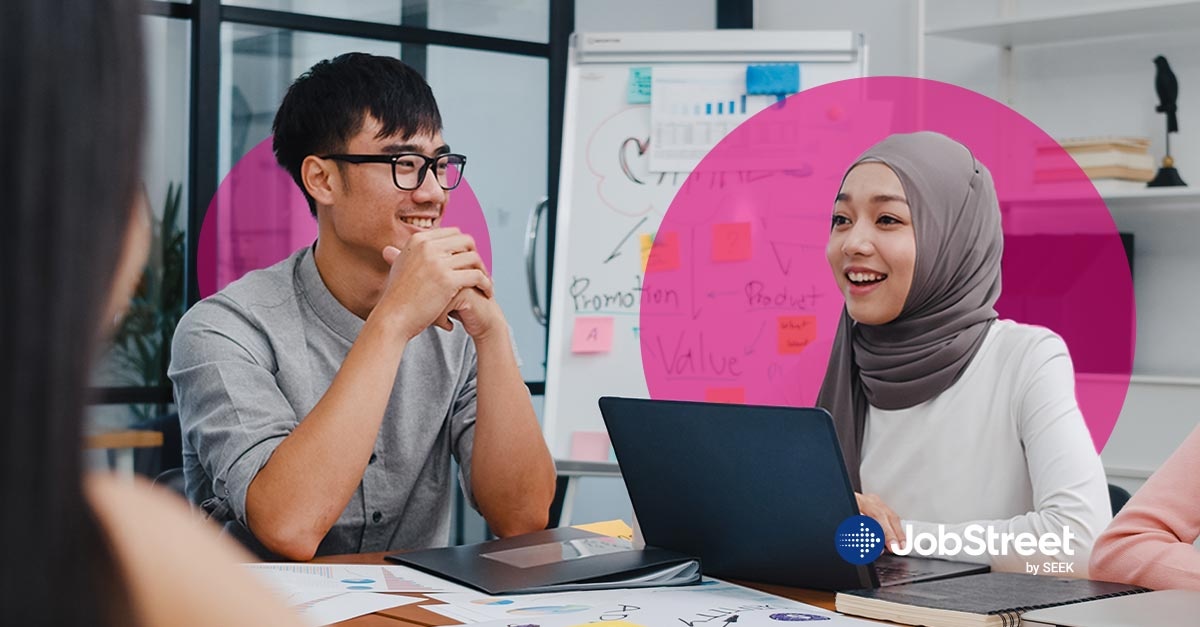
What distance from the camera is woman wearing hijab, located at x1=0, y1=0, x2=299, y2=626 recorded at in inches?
A: 12.4

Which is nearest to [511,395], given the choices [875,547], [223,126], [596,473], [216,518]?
[216,518]

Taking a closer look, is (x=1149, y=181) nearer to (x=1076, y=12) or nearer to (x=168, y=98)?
(x=1076, y=12)

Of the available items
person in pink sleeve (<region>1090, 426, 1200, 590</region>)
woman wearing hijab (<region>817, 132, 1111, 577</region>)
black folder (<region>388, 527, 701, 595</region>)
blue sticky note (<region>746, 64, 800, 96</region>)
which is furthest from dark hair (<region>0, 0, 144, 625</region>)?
blue sticky note (<region>746, 64, 800, 96</region>)

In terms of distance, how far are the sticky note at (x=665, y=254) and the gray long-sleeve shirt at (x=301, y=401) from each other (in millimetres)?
1154

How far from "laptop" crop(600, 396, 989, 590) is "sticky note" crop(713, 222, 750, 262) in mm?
1659

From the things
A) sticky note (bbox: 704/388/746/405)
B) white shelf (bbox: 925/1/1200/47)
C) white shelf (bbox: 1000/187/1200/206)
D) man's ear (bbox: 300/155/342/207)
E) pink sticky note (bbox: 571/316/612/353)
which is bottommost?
sticky note (bbox: 704/388/746/405)

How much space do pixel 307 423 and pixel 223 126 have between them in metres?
1.87

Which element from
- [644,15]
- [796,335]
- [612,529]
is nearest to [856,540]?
[612,529]

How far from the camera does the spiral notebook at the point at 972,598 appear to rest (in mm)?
1033

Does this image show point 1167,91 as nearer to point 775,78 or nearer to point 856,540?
point 775,78

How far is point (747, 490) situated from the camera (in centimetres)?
123

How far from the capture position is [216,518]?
1658 millimetres

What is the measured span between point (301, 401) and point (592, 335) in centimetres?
135

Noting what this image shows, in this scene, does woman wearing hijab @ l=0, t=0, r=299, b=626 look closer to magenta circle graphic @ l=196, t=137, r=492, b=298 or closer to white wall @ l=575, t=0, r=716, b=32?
magenta circle graphic @ l=196, t=137, r=492, b=298
